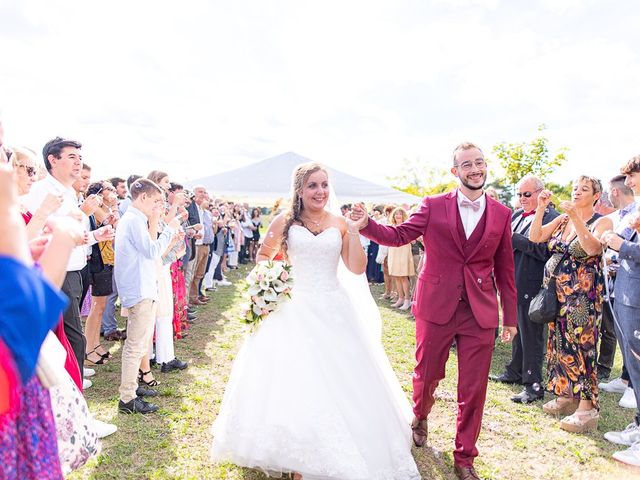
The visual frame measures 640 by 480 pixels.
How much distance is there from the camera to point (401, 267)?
1117cm

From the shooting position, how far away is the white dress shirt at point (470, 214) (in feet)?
13.6

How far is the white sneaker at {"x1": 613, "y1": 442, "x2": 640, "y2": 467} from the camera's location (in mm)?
4332

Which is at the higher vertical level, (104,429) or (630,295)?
(630,295)

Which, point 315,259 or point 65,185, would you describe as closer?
point 315,259

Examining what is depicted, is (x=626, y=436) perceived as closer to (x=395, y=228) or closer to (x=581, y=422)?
(x=581, y=422)

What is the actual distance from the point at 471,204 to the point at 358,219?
38.6 inches

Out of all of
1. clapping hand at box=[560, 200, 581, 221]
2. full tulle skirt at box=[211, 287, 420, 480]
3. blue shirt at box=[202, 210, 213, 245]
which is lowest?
full tulle skirt at box=[211, 287, 420, 480]

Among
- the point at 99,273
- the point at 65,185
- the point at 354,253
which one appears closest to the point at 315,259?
the point at 354,253

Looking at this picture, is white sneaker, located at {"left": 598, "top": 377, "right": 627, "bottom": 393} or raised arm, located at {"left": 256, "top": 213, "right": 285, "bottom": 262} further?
white sneaker, located at {"left": 598, "top": 377, "right": 627, "bottom": 393}

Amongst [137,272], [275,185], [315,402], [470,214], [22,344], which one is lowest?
[315,402]

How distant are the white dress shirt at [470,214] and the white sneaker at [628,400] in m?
3.62

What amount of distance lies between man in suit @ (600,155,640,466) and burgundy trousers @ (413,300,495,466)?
1.48m

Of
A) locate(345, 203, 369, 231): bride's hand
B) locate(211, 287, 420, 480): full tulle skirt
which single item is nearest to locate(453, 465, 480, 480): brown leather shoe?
locate(211, 287, 420, 480): full tulle skirt

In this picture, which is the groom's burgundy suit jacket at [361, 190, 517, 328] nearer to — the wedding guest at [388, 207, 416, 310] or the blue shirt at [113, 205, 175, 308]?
the blue shirt at [113, 205, 175, 308]
